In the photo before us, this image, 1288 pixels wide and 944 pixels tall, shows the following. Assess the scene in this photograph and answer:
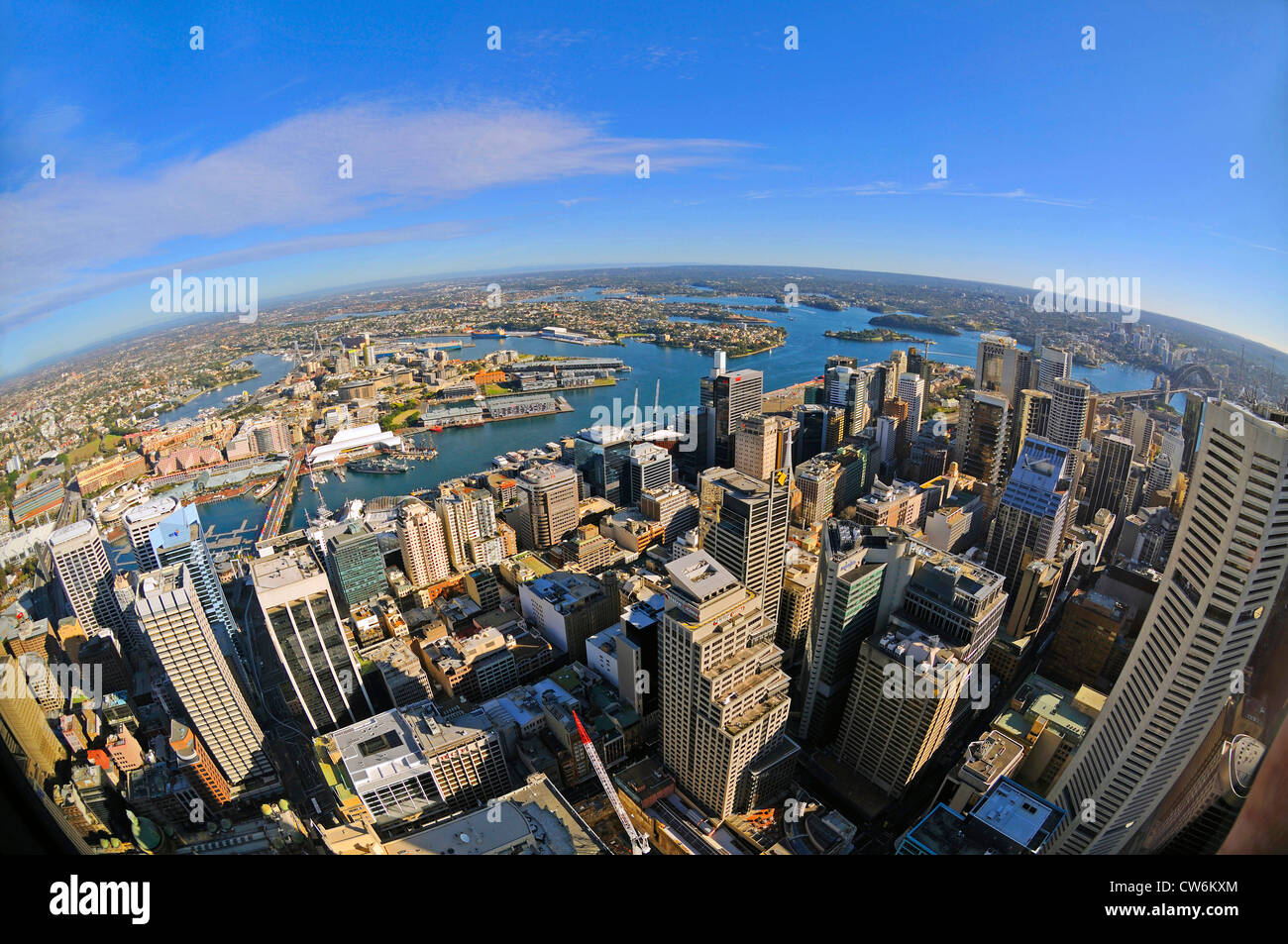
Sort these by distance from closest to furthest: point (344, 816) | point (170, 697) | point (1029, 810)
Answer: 1. point (1029, 810)
2. point (344, 816)
3. point (170, 697)

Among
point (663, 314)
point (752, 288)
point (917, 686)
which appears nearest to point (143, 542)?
point (917, 686)

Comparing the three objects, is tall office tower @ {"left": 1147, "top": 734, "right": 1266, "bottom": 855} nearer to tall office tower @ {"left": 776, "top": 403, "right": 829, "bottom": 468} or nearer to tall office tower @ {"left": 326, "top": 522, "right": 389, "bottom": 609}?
tall office tower @ {"left": 326, "top": 522, "right": 389, "bottom": 609}

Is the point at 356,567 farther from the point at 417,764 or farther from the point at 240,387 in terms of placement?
the point at 240,387

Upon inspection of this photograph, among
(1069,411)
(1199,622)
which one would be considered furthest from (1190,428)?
(1199,622)

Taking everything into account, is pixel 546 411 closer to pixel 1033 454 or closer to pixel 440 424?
pixel 440 424

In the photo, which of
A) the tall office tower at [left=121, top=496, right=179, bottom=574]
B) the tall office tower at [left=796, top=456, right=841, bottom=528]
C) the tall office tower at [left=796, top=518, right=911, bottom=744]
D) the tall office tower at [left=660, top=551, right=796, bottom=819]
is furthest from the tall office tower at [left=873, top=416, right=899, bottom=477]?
the tall office tower at [left=121, top=496, right=179, bottom=574]

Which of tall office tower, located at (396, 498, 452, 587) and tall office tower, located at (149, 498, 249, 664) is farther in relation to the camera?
tall office tower, located at (396, 498, 452, 587)
